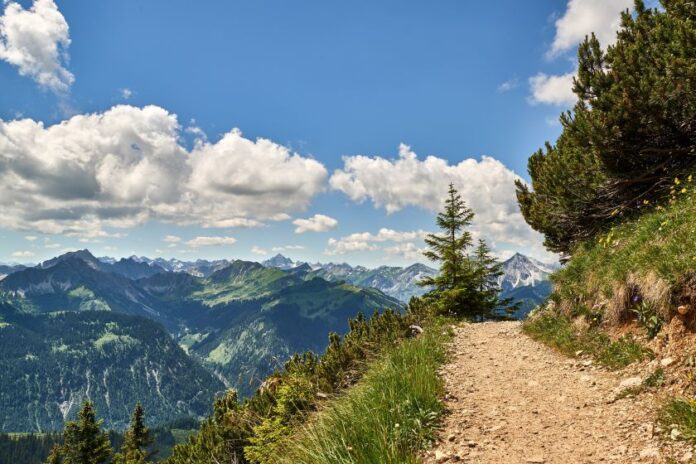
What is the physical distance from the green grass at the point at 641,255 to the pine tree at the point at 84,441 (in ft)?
200

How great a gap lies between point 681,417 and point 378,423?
422cm

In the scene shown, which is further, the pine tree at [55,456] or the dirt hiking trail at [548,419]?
the pine tree at [55,456]

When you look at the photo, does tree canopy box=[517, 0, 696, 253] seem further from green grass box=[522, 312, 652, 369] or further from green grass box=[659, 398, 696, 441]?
green grass box=[659, 398, 696, 441]

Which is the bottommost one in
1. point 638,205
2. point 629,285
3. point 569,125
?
point 629,285

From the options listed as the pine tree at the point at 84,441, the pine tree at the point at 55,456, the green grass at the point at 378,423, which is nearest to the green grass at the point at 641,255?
the green grass at the point at 378,423

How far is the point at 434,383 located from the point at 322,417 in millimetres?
2718

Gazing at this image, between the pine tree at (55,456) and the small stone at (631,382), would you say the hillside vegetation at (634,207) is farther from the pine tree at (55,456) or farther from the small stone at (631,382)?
the pine tree at (55,456)

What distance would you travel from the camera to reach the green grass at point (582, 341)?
952cm

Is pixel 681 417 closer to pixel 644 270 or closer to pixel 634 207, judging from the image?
pixel 644 270

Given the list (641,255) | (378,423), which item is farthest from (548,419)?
(641,255)

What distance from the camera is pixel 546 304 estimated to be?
61.3 ft

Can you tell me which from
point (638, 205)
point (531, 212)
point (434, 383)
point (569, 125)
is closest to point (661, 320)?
point (434, 383)

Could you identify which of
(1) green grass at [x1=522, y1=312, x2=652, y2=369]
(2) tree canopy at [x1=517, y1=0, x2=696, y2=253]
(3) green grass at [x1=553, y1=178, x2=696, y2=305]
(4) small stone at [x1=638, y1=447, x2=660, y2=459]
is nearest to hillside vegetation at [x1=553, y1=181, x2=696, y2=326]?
(3) green grass at [x1=553, y1=178, x2=696, y2=305]

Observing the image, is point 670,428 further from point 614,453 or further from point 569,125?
point 569,125
